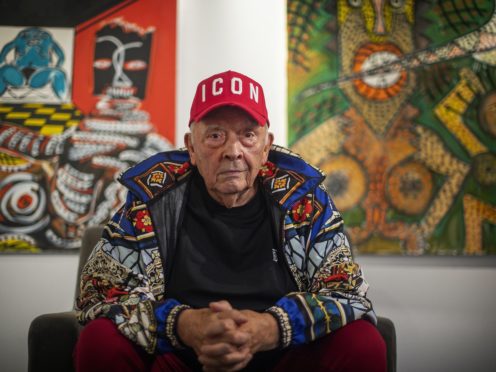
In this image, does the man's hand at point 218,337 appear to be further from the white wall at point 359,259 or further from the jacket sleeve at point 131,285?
the white wall at point 359,259

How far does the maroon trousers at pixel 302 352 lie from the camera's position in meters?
0.90

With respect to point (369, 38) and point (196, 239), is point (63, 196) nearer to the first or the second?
point (196, 239)

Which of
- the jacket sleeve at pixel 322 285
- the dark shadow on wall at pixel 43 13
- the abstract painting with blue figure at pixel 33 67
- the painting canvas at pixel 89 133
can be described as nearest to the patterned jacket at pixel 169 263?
the jacket sleeve at pixel 322 285

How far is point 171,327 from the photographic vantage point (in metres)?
0.95

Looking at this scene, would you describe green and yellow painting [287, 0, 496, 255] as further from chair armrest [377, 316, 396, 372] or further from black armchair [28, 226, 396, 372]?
black armchair [28, 226, 396, 372]

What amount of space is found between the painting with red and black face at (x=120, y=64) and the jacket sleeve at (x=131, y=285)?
3.00ft

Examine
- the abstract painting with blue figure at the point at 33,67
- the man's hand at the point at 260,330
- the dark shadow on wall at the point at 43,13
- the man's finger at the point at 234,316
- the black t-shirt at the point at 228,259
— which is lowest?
the man's hand at the point at 260,330

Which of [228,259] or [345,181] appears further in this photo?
[345,181]

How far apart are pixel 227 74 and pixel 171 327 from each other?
0.66 meters

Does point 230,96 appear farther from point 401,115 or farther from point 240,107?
point 401,115

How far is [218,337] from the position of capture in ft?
2.93

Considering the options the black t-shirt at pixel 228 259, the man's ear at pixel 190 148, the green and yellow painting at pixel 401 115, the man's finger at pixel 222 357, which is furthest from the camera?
the green and yellow painting at pixel 401 115

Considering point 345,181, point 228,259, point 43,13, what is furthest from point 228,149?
point 43,13

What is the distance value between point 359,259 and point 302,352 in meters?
0.96
